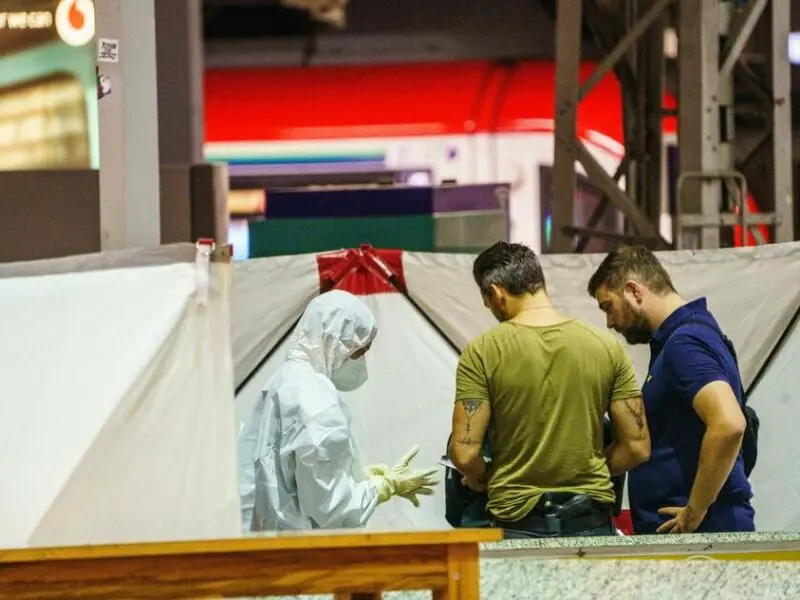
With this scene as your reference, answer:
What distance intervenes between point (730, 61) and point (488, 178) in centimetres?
444

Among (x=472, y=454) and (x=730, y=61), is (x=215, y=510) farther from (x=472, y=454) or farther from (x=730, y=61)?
(x=730, y=61)

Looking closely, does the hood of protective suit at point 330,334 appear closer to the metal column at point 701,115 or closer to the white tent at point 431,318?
the white tent at point 431,318

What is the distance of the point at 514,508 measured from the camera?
2.96 meters

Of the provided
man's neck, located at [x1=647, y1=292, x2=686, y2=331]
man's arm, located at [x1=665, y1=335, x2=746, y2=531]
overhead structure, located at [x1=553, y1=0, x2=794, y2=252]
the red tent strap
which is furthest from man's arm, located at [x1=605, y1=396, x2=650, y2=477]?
overhead structure, located at [x1=553, y1=0, x2=794, y2=252]

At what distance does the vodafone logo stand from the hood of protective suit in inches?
37.3

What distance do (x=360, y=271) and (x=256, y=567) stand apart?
2620mm

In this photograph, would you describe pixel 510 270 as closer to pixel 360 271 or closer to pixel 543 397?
pixel 543 397

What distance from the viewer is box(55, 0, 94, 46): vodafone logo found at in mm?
3494

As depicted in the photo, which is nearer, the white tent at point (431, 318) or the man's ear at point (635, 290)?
the man's ear at point (635, 290)

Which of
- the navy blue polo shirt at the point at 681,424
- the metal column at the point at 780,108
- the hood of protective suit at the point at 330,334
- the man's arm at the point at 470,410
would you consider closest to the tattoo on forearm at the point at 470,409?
the man's arm at the point at 470,410

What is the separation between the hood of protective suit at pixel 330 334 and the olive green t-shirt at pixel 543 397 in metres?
0.52

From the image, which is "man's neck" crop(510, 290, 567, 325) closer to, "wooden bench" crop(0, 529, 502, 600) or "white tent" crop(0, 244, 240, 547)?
"white tent" crop(0, 244, 240, 547)

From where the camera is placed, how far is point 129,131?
3186 mm

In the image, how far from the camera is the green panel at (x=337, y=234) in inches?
231
